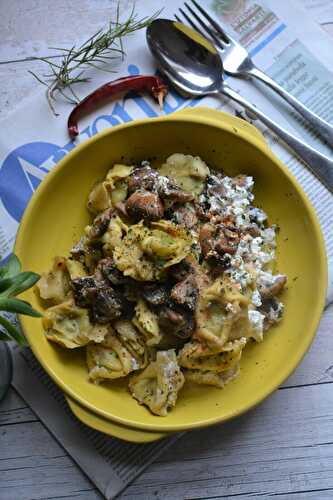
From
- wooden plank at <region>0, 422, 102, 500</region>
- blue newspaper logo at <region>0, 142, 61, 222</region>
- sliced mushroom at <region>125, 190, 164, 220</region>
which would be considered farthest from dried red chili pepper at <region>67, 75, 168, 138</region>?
wooden plank at <region>0, 422, 102, 500</region>

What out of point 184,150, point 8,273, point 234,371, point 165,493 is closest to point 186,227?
point 184,150

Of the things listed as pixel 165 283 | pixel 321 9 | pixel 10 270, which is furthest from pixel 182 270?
pixel 321 9

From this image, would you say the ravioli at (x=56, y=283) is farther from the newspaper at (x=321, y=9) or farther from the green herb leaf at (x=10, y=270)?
the newspaper at (x=321, y=9)

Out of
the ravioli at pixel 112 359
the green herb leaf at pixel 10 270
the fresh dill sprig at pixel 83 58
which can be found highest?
the fresh dill sprig at pixel 83 58

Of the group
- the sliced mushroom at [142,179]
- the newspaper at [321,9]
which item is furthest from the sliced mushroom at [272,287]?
the newspaper at [321,9]

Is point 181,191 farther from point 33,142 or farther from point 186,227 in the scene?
point 33,142
